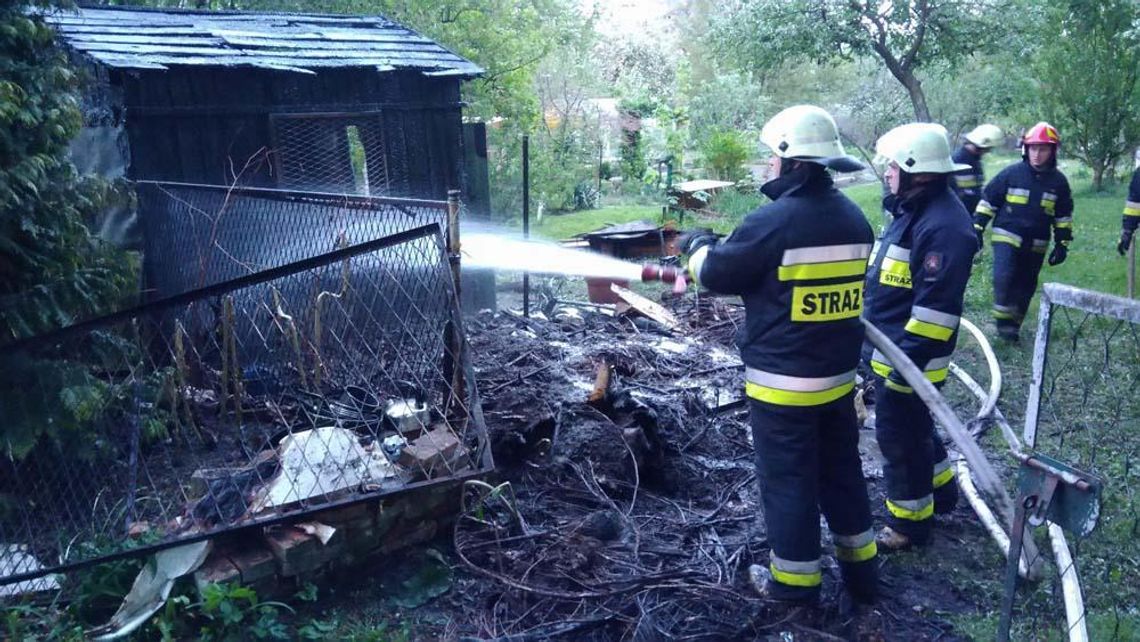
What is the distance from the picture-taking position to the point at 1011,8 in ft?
47.4

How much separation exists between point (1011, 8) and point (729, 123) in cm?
1038

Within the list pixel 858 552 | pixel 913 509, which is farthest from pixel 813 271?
pixel 913 509

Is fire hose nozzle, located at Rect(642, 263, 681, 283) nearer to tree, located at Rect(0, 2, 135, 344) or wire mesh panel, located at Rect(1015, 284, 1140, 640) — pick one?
wire mesh panel, located at Rect(1015, 284, 1140, 640)

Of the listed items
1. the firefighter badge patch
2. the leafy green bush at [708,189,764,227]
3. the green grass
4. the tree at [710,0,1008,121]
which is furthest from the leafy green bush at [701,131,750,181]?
the firefighter badge patch

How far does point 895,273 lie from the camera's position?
4500 mm

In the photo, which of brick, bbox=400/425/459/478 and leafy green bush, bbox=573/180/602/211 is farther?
leafy green bush, bbox=573/180/602/211

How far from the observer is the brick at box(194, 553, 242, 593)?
11.9 ft

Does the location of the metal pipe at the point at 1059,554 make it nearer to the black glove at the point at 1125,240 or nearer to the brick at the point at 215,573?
the brick at the point at 215,573

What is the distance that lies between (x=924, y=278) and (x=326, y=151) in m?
6.24

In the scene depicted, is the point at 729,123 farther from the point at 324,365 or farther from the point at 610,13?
the point at 324,365

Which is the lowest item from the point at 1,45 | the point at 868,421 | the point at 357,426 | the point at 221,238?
the point at 868,421

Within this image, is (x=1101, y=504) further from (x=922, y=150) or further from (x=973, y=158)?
(x=973, y=158)

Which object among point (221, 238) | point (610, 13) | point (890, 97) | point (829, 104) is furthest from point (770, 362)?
point (610, 13)

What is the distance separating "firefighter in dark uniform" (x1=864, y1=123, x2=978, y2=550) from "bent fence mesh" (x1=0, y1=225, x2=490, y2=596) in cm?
210
